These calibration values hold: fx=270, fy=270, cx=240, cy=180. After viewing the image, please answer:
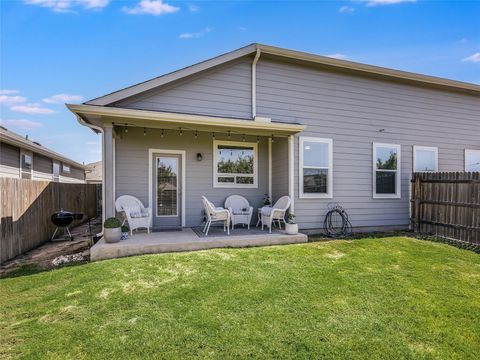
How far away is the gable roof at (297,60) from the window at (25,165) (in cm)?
822

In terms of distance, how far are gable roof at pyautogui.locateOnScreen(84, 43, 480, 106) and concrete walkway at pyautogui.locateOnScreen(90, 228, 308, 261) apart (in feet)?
9.64

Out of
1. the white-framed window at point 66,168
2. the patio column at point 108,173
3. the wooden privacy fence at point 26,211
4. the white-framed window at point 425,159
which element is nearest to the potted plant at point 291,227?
the patio column at point 108,173

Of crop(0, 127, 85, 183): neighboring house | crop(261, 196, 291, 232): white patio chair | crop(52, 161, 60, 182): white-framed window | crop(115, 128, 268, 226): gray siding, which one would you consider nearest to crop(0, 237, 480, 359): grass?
crop(261, 196, 291, 232): white patio chair

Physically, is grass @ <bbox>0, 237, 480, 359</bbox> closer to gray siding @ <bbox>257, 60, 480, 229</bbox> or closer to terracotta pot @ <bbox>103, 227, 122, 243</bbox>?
terracotta pot @ <bbox>103, 227, 122, 243</bbox>

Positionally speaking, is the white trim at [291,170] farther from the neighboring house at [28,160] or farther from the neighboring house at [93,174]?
the neighboring house at [93,174]

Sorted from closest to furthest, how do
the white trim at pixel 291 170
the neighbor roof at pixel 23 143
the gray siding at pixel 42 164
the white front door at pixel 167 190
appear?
the white trim at pixel 291 170
the white front door at pixel 167 190
the neighbor roof at pixel 23 143
the gray siding at pixel 42 164

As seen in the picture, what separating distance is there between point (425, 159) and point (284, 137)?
483 cm

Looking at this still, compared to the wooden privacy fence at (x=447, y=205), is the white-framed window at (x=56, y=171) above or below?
above

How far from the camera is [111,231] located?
528 centimetres

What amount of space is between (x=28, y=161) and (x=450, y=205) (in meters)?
15.5

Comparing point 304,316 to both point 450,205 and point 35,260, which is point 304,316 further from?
point 450,205

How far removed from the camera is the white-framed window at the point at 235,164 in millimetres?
7797

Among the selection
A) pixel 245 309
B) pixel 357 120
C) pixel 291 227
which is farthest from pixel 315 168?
pixel 245 309

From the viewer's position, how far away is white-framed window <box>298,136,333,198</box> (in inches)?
286
